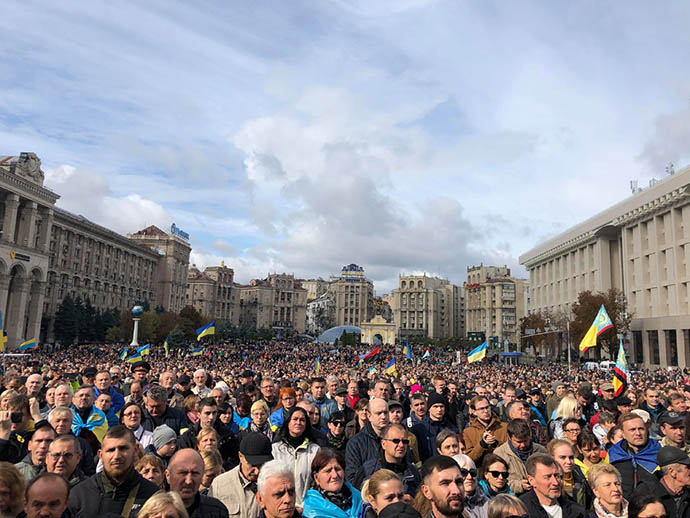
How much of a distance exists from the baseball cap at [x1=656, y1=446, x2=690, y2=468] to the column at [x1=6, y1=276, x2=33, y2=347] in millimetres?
58306

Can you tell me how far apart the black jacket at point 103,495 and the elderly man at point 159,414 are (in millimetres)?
2521

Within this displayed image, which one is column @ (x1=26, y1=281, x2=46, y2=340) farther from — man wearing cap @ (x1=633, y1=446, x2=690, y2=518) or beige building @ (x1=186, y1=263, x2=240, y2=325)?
beige building @ (x1=186, y1=263, x2=240, y2=325)

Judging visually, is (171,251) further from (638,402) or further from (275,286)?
(638,402)

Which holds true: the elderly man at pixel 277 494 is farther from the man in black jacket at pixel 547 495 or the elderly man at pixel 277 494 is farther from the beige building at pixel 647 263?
the beige building at pixel 647 263

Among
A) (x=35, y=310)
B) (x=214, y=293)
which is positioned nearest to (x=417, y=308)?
(x=214, y=293)

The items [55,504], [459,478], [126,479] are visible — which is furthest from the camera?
[126,479]

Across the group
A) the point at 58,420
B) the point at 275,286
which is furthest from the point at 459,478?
the point at 275,286

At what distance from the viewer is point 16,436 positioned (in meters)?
5.59

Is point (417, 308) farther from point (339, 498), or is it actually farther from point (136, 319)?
point (339, 498)

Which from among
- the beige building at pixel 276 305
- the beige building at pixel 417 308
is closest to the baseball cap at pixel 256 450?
the beige building at pixel 417 308

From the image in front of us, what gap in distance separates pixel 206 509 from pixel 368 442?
2.12m

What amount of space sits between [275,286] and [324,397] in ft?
466

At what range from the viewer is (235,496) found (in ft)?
14.5

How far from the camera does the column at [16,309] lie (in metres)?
51.2
